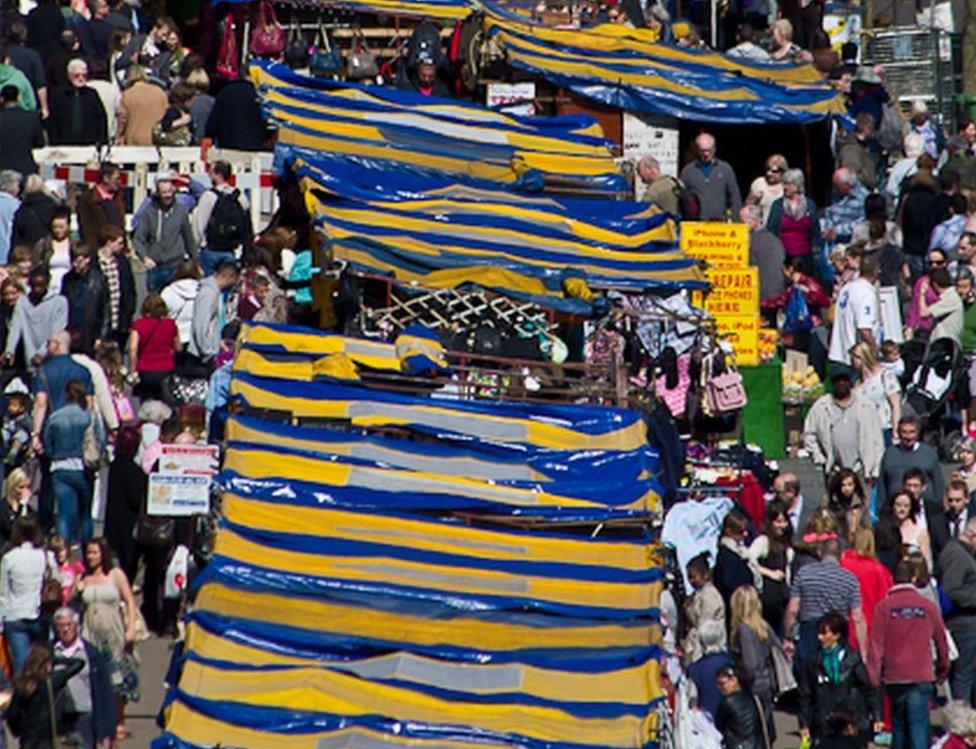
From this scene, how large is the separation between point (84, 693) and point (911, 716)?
19.5 feet

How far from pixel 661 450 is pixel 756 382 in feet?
14.9

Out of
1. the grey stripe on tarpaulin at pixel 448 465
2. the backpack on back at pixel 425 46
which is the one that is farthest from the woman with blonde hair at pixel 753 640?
the backpack on back at pixel 425 46

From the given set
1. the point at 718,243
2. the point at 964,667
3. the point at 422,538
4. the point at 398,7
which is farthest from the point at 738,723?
the point at 398,7

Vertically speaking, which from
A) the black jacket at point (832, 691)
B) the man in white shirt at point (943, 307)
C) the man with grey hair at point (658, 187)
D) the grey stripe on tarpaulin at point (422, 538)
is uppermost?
the man with grey hair at point (658, 187)

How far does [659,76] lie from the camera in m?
39.4

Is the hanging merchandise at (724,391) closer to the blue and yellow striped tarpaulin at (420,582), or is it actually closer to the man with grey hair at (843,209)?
the blue and yellow striped tarpaulin at (420,582)

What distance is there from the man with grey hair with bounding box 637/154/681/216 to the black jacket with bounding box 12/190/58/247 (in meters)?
5.82

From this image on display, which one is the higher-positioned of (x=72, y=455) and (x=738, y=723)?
(x=72, y=455)

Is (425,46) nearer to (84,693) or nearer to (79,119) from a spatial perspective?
(79,119)

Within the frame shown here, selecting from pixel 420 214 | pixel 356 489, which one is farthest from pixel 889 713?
pixel 420 214

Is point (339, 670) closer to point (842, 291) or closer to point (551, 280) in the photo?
point (551, 280)

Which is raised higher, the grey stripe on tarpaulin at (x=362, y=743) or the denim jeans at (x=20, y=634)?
the denim jeans at (x=20, y=634)

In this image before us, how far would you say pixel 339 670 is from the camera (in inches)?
1025

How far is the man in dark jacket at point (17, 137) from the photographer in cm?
3644
